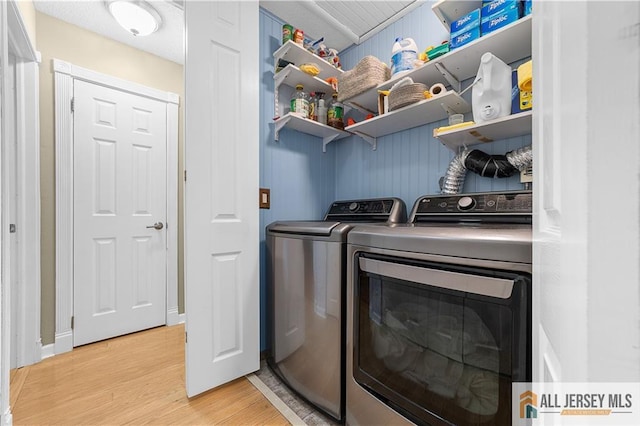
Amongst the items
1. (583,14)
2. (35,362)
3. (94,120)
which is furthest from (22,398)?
(583,14)

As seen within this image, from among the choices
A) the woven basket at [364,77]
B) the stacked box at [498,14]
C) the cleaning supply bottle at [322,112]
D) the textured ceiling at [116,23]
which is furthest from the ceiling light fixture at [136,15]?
the stacked box at [498,14]

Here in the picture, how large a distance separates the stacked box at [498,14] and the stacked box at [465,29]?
2cm

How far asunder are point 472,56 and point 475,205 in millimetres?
765

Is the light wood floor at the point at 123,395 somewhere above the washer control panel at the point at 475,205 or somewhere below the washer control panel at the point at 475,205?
below

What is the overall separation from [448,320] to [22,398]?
223cm

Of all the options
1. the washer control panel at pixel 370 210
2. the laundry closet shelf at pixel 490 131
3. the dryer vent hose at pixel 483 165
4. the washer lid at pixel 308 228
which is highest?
the laundry closet shelf at pixel 490 131

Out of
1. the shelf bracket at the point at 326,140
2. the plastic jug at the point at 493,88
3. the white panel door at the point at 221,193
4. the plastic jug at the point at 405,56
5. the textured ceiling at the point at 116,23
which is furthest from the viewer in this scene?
the shelf bracket at the point at 326,140

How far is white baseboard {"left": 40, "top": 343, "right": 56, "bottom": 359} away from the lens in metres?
1.89

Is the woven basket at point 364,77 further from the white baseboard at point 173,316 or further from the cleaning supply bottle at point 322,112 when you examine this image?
the white baseboard at point 173,316

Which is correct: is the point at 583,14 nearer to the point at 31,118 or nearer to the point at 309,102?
the point at 309,102

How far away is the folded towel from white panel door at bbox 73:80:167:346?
274 centimetres

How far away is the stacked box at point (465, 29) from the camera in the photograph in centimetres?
130

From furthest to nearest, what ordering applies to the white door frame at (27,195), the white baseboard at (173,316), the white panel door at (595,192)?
the white baseboard at (173,316)
the white door frame at (27,195)
the white panel door at (595,192)

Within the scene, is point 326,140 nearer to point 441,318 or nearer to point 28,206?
point 441,318
